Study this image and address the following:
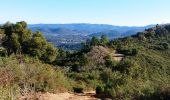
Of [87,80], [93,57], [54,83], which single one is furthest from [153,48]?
[54,83]

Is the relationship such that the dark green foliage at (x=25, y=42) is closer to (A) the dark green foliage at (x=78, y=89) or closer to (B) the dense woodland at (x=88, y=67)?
(B) the dense woodland at (x=88, y=67)

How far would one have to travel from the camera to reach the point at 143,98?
10.3 m

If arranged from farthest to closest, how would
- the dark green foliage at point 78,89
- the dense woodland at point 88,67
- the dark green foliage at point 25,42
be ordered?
the dark green foliage at point 25,42, the dark green foliage at point 78,89, the dense woodland at point 88,67

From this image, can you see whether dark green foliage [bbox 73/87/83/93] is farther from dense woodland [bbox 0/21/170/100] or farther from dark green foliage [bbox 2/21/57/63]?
dark green foliage [bbox 2/21/57/63]

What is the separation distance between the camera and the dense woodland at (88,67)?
10422 mm

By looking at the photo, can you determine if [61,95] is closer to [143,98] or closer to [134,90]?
[134,90]

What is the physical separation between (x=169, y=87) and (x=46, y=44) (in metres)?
27.7

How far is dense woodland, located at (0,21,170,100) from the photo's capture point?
410 inches

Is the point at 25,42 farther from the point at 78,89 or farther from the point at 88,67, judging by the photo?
the point at 78,89

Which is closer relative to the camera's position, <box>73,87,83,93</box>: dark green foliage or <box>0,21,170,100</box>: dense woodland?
<box>0,21,170,100</box>: dense woodland

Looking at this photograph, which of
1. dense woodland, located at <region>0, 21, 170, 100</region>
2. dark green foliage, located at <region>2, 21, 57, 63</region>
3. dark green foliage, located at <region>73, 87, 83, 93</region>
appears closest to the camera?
A: dense woodland, located at <region>0, 21, 170, 100</region>

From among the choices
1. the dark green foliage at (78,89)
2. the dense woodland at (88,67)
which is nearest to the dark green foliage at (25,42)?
the dense woodland at (88,67)

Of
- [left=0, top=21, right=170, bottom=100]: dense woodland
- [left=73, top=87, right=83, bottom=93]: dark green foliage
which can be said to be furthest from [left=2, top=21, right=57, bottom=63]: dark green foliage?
[left=73, top=87, right=83, bottom=93]: dark green foliage

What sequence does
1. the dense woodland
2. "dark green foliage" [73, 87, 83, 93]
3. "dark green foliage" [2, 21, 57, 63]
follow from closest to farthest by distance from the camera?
the dense woodland, "dark green foliage" [73, 87, 83, 93], "dark green foliage" [2, 21, 57, 63]
